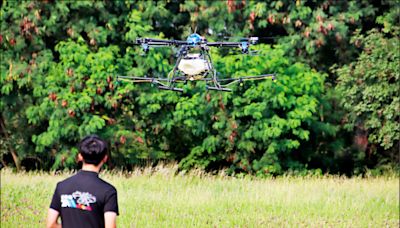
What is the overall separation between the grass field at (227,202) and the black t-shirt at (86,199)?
228 inches

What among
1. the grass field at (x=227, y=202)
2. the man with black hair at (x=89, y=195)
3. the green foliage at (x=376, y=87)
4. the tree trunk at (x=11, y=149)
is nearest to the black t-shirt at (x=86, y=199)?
the man with black hair at (x=89, y=195)

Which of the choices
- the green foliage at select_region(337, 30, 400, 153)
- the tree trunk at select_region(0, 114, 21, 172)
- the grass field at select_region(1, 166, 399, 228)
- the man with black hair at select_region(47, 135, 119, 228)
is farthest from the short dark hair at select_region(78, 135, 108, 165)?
the tree trunk at select_region(0, 114, 21, 172)

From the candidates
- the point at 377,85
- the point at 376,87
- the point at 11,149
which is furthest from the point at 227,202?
the point at 11,149

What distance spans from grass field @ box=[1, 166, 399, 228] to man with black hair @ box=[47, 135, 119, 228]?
5781 millimetres

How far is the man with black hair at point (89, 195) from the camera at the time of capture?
A: 585cm

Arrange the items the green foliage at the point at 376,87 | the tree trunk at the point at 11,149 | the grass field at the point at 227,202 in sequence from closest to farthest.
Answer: the grass field at the point at 227,202 < the green foliage at the point at 376,87 < the tree trunk at the point at 11,149

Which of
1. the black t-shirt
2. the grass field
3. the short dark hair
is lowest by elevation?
the grass field

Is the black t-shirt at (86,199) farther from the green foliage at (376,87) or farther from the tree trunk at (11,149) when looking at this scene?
the tree trunk at (11,149)

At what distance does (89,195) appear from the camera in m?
5.85

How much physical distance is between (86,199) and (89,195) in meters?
0.04

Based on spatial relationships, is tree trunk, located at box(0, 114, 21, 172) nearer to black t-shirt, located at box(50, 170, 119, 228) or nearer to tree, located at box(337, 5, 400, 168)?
tree, located at box(337, 5, 400, 168)

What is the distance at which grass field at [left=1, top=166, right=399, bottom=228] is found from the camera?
12289 millimetres

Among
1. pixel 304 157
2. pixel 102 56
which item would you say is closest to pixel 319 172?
pixel 304 157

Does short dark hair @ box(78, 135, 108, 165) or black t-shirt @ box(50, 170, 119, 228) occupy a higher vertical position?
short dark hair @ box(78, 135, 108, 165)
